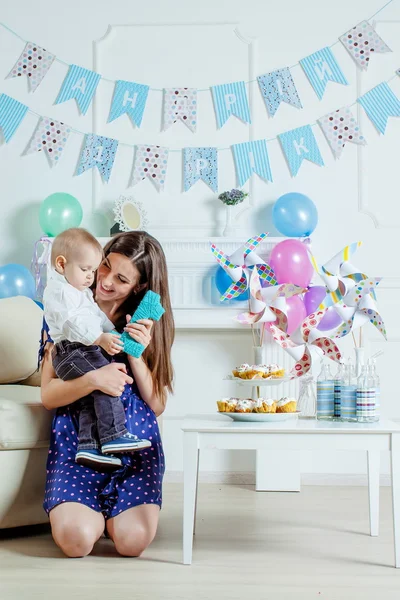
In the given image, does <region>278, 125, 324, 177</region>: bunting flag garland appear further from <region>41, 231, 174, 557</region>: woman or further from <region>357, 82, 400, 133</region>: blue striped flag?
<region>41, 231, 174, 557</region>: woman

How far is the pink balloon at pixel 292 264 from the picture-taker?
355 centimetres

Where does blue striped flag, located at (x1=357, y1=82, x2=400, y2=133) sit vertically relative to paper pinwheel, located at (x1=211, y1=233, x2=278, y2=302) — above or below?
above

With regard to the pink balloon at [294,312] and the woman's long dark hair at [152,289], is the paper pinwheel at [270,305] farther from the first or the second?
the pink balloon at [294,312]

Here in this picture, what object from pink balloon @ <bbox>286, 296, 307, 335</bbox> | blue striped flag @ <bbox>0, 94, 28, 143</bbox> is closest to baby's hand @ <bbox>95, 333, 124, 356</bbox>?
pink balloon @ <bbox>286, 296, 307, 335</bbox>

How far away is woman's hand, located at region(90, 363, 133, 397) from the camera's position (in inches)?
91.8

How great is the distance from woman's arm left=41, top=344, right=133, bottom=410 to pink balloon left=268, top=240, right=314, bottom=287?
1312mm

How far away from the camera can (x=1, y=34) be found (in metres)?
4.10

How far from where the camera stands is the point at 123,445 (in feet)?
7.42

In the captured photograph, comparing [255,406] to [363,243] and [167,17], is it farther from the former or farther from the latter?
[167,17]

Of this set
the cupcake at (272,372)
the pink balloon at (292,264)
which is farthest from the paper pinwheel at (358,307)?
the pink balloon at (292,264)

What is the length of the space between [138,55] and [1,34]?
72cm

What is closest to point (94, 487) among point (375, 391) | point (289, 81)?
point (375, 391)

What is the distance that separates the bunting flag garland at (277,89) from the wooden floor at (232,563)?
203cm

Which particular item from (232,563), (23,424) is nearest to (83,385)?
(23,424)
